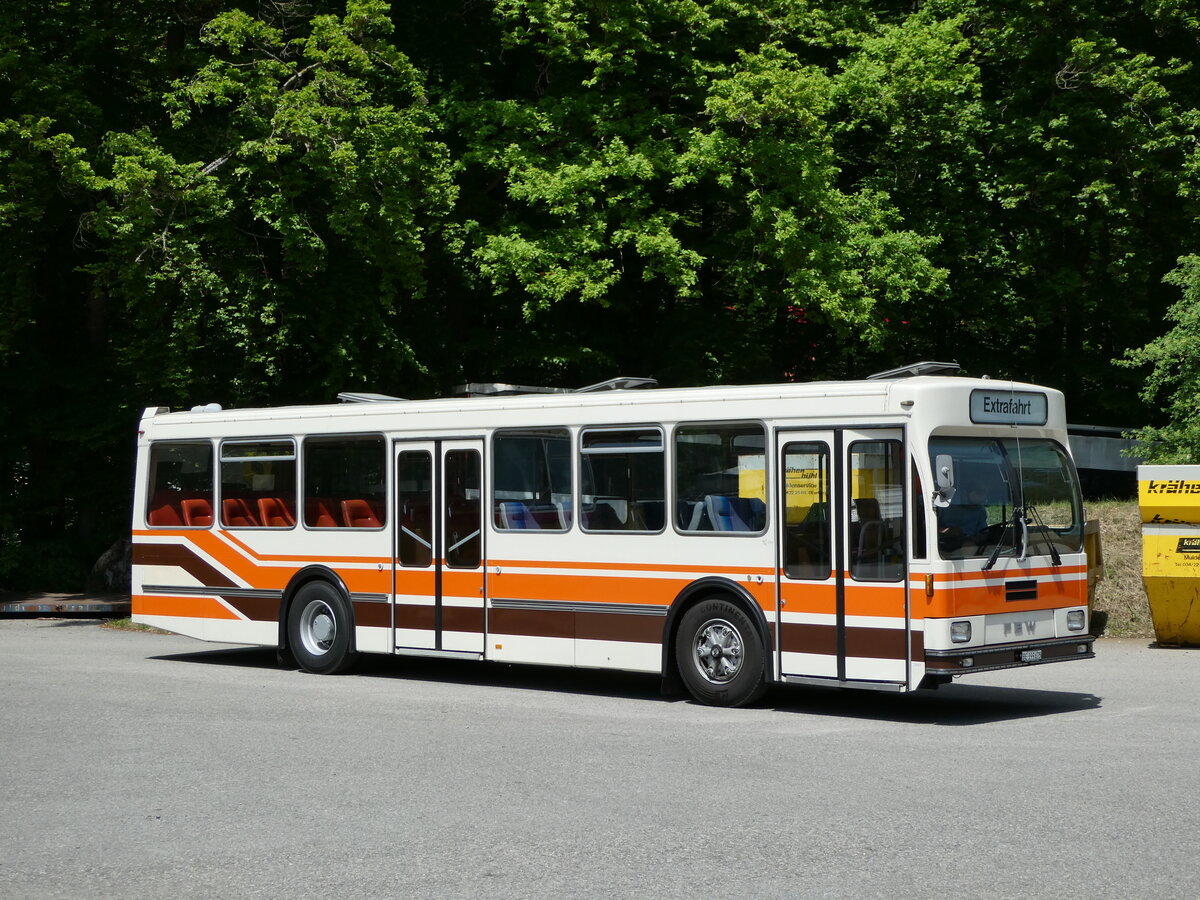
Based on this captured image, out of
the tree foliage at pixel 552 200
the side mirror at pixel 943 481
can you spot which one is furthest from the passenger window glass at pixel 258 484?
the side mirror at pixel 943 481

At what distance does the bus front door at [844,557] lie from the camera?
1199 centimetres

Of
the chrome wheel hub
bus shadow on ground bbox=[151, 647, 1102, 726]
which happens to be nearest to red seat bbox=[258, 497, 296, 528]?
bus shadow on ground bbox=[151, 647, 1102, 726]

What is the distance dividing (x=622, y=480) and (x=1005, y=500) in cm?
339

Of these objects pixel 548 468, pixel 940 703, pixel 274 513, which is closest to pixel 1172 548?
pixel 940 703

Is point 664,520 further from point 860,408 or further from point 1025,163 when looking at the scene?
point 1025,163

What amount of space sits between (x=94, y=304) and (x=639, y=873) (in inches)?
990

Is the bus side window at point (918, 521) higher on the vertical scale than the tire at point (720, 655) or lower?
higher

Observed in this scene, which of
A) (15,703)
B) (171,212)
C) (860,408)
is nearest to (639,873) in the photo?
(860,408)

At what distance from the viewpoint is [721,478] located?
43.2 ft

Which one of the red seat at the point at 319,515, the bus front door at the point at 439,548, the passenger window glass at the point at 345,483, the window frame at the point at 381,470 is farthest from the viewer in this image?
the red seat at the point at 319,515

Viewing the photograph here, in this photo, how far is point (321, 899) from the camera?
21.2 ft

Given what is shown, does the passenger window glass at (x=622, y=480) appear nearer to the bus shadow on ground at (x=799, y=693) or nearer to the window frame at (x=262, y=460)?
→ the bus shadow on ground at (x=799, y=693)

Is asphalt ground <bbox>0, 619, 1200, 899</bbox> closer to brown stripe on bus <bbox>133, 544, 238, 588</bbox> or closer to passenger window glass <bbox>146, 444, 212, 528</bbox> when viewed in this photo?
brown stripe on bus <bbox>133, 544, 238, 588</bbox>

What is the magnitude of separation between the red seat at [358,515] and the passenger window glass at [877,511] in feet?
18.1
